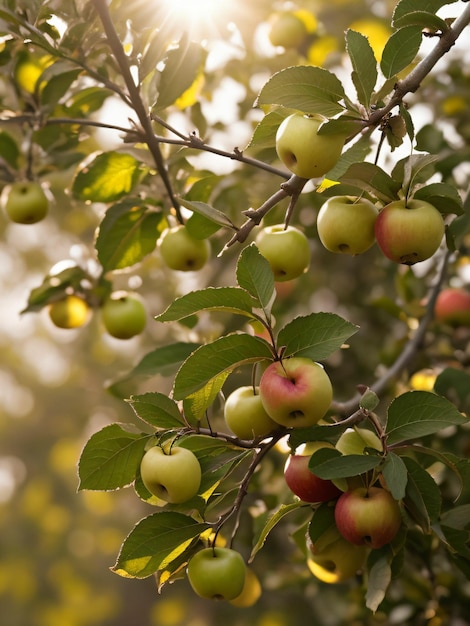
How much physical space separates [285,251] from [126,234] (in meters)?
0.42

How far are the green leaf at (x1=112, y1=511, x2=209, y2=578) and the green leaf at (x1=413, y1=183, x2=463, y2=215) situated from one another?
551 millimetres

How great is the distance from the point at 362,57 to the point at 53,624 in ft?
19.5

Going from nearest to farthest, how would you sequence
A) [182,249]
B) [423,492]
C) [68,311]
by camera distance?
[423,492]
[182,249]
[68,311]

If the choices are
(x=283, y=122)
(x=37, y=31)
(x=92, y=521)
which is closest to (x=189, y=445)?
(x=283, y=122)

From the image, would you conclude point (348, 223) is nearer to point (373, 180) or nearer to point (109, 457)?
point (373, 180)

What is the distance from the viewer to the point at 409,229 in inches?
39.0

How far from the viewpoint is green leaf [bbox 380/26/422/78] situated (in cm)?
102

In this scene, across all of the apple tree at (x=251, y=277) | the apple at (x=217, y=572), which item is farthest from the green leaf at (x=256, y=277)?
the apple at (x=217, y=572)

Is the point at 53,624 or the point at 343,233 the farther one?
the point at 53,624

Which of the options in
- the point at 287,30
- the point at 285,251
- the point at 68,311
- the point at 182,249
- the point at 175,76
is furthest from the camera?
the point at 287,30

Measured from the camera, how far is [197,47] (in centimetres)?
128

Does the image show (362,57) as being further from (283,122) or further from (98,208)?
(98,208)

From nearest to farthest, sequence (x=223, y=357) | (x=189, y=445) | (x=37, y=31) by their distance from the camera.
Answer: (x=223, y=357) < (x=189, y=445) < (x=37, y=31)

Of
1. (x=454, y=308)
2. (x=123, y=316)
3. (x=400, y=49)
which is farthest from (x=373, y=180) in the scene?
(x=454, y=308)
